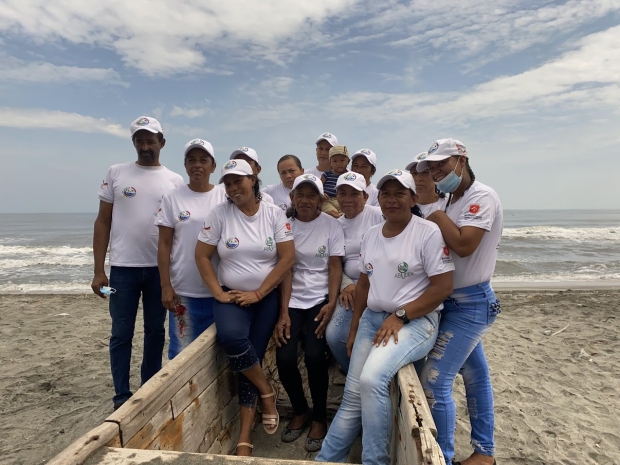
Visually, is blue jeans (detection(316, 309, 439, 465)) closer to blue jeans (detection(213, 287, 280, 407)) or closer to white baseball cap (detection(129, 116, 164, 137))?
blue jeans (detection(213, 287, 280, 407))

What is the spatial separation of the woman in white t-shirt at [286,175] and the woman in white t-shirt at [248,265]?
1.15 m

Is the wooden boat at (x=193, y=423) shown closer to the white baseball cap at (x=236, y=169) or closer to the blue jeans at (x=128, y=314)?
the blue jeans at (x=128, y=314)

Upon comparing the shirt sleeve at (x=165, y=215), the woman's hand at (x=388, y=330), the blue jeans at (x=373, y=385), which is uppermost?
the shirt sleeve at (x=165, y=215)

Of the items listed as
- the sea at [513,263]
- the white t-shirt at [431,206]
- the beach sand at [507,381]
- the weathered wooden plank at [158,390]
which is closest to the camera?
the weathered wooden plank at [158,390]

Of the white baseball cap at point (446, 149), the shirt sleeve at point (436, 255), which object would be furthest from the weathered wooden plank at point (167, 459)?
the white baseball cap at point (446, 149)

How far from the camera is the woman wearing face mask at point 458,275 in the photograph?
2.33 metres

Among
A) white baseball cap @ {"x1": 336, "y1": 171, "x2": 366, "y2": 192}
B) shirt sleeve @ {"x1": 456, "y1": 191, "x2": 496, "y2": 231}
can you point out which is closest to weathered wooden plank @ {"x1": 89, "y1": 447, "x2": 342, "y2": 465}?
shirt sleeve @ {"x1": 456, "y1": 191, "x2": 496, "y2": 231}

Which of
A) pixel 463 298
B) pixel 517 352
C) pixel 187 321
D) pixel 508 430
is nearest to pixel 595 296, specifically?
pixel 517 352

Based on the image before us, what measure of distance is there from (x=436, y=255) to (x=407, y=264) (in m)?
0.17

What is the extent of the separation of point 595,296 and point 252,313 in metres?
9.25

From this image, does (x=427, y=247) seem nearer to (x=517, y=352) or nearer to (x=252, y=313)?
(x=252, y=313)

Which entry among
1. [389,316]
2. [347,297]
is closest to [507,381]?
[347,297]

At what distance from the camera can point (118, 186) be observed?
10.7ft

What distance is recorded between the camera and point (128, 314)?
3340mm
